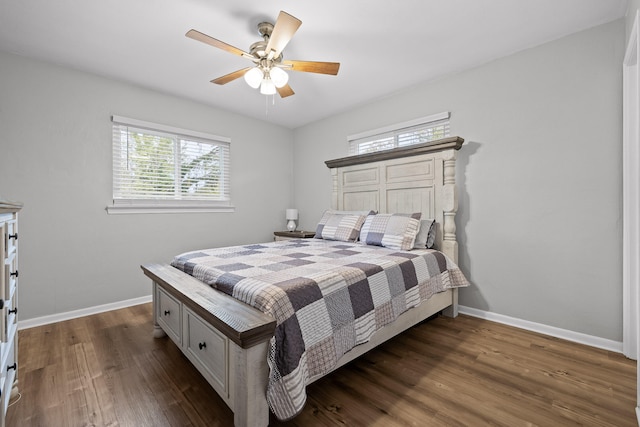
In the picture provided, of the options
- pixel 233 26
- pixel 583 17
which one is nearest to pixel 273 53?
pixel 233 26

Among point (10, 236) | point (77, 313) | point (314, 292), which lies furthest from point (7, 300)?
point (77, 313)

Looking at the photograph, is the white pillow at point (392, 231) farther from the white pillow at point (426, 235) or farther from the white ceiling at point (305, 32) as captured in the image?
the white ceiling at point (305, 32)

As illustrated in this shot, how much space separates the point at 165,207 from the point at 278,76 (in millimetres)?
2173

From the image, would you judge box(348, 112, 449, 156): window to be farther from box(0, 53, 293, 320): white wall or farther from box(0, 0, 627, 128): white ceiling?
box(0, 53, 293, 320): white wall

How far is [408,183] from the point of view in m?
3.14

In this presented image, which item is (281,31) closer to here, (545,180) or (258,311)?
(258,311)

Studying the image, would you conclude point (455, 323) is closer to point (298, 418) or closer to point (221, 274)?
point (298, 418)

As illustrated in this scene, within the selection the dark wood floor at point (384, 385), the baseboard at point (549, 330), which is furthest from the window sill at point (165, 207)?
the baseboard at point (549, 330)

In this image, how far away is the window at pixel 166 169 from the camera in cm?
309

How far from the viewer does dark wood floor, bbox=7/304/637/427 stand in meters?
1.42

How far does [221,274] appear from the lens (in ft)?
5.77

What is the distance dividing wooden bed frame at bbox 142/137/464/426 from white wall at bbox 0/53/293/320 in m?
1.08

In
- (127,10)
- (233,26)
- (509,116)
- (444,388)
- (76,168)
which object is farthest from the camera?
(76,168)

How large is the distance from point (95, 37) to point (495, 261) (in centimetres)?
392
